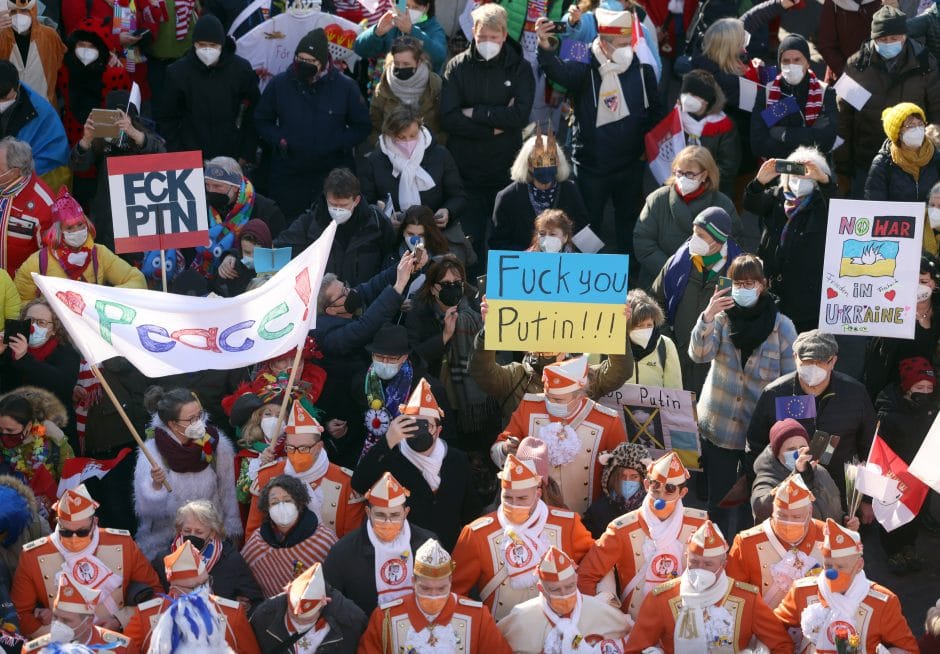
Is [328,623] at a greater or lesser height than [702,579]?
lesser

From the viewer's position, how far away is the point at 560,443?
30.1ft

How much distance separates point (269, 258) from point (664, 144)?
316 cm

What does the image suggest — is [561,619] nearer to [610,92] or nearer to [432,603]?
[432,603]

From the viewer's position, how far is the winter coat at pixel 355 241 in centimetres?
1111

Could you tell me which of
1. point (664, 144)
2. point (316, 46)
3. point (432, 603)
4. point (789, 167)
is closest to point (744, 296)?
point (789, 167)

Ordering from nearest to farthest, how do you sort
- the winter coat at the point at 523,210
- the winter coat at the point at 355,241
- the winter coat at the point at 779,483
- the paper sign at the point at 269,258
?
the winter coat at the point at 779,483 → the paper sign at the point at 269,258 → the winter coat at the point at 355,241 → the winter coat at the point at 523,210

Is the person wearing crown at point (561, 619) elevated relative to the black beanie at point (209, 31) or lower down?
lower down

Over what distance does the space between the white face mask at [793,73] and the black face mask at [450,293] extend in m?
3.29

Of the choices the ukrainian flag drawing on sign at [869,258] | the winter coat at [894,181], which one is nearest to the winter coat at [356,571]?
the ukrainian flag drawing on sign at [869,258]

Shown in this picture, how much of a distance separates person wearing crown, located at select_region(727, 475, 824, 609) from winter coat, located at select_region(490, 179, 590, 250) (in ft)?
11.7

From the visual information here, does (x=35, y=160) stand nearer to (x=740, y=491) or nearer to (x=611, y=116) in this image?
(x=611, y=116)

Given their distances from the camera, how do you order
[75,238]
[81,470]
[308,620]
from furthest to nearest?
[75,238] → [81,470] → [308,620]

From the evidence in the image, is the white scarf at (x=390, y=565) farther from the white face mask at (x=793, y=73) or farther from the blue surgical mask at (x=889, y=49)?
the blue surgical mask at (x=889, y=49)

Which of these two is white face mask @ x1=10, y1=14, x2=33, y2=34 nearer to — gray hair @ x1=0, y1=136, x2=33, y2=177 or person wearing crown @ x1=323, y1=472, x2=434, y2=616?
gray hair @ x1=0, y1=136, x2=33, y2=177
